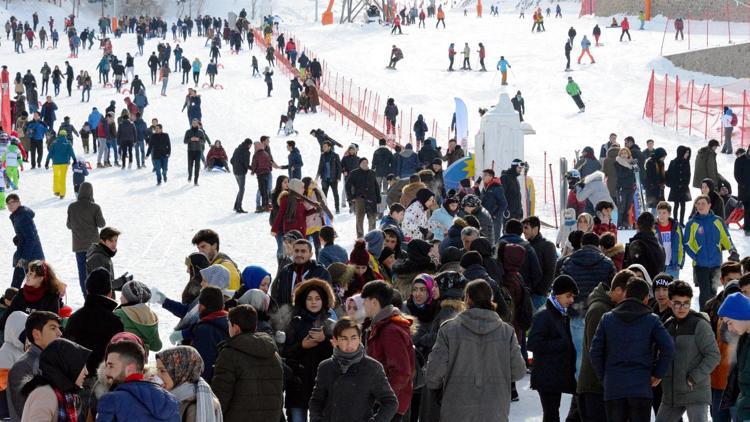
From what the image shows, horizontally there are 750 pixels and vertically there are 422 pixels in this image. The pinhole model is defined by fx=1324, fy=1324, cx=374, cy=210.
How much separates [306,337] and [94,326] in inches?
47.8

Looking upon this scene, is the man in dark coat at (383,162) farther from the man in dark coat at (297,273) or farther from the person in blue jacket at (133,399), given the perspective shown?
the person in blue jacket at (133,399)

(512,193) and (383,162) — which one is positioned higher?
(512,193)

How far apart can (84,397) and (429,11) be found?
203 ft

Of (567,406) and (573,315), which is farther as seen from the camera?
(567,406)

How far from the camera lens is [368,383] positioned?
6.65m

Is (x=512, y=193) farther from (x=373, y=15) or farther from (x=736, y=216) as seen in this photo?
(x=373, y=15)

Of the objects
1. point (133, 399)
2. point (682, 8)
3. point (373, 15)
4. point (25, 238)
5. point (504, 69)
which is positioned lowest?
point (373, 15)

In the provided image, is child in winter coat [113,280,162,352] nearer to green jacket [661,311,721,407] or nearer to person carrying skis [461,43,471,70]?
green jacket [661,311,721,407]

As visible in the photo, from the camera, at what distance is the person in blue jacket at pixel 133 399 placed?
542 centimetres

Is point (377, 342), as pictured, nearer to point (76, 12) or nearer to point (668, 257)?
point (668, 257)

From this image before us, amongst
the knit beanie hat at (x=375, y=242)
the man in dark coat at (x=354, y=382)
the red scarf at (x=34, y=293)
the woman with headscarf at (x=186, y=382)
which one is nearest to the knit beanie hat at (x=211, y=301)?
the man in dark coat at (x=354, y=382)

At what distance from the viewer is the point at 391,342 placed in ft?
24.0

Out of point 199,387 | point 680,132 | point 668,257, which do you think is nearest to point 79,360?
point 199,387

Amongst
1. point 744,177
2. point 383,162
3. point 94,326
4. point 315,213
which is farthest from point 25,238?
point 744,177
